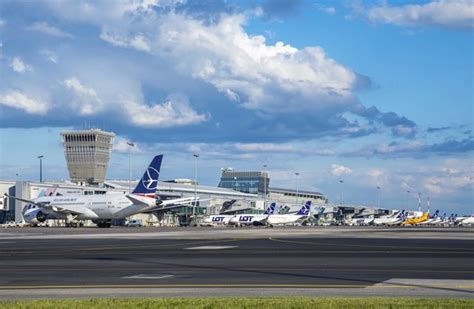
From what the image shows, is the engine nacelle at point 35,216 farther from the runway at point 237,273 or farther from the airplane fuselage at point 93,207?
the runway at point 237,273

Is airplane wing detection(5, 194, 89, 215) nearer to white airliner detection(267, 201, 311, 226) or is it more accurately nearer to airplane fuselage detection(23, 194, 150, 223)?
airplane fuselage detection(23, 194, 150, 223)

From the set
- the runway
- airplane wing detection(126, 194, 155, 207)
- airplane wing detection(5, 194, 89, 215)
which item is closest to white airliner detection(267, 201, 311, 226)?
airplane wing detection(126, 194, 155, 207)

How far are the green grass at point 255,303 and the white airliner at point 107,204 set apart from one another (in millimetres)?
89145

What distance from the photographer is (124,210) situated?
10862 centimetres

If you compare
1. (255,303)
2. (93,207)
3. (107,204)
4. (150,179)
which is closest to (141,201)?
(150,179)

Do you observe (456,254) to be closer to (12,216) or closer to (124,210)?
(124,210)

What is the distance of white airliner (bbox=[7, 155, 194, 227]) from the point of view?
4257 inches

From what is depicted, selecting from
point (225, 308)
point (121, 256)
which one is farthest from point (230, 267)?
point (225, 308)

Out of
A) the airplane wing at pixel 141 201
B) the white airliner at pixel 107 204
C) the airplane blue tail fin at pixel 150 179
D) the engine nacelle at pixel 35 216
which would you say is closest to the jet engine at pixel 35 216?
the engine nacelle at pixel 35 216

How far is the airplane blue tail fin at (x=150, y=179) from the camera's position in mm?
109875

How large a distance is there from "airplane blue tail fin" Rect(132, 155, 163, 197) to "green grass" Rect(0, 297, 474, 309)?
9150 cm

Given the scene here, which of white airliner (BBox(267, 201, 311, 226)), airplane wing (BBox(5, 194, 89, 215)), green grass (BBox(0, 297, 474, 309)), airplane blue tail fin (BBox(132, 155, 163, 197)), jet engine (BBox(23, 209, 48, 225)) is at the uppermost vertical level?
airplane blue tail fin (BBox(132, 155, 163, 197))

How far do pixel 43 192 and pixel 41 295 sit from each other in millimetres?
132975

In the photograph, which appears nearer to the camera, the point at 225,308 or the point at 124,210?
the point at 225,308
